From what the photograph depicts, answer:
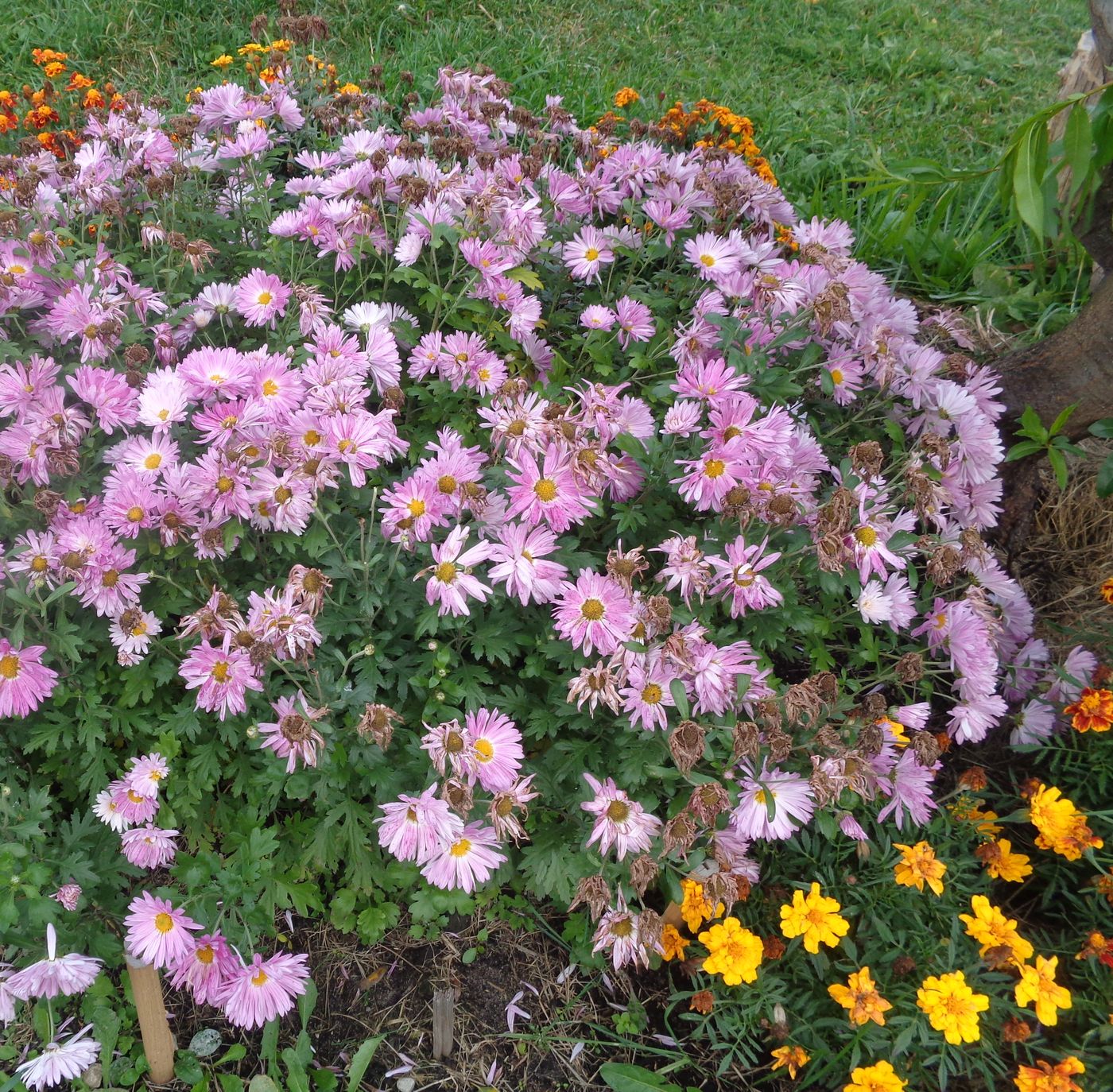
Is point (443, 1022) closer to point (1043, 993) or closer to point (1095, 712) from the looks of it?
point (1043, 993)

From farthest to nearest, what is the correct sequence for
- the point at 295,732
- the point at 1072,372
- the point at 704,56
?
the point at 704,56 < the point at 1072,372 < the point at 295,732

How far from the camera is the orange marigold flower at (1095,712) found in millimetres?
2031

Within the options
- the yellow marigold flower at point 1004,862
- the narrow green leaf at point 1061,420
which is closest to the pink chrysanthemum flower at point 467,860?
the yellow marigold flower at point 1004,862

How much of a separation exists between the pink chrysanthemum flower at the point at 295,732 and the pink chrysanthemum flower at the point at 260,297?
3.09 ft

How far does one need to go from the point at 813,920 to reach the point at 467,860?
698 mm

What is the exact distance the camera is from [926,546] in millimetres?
2078

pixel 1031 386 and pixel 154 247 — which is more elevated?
pixel 154 247

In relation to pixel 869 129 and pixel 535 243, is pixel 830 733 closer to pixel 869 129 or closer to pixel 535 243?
pixel 535 243

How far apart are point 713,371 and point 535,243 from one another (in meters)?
0.68

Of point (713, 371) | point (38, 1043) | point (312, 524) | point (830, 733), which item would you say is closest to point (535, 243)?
point (713, 371)

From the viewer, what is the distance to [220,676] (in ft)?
5.76

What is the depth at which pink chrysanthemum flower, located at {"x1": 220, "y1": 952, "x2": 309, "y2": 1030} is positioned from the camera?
1760 millimetres

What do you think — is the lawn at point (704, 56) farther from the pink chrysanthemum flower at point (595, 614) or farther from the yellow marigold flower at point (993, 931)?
the yellow marigold flower at point (993, 931)

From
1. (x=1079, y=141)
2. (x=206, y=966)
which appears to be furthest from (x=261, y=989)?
(x=1079, y=141)
